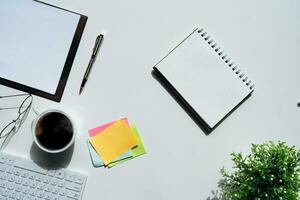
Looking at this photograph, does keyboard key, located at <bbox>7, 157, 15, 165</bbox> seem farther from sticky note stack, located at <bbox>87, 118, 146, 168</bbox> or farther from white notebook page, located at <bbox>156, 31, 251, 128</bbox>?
white notebook page, located at <bbox>156, 31, 251, 128</bbox>

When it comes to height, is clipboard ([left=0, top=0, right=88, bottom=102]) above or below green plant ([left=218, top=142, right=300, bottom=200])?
above

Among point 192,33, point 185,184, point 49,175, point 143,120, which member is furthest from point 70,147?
point 192,33

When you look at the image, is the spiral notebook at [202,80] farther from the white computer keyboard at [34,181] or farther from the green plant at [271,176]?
the white computer keyboard at [34,181]

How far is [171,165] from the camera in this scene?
0.98 m

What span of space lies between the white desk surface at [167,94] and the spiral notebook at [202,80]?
3cm

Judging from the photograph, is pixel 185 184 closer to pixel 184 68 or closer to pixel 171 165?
Answer: pixel 171 165

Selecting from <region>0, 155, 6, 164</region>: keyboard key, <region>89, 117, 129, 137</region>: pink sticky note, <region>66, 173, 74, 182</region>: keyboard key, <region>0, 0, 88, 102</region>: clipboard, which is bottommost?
<region>66, 173, 74, 182</region>: keyboard key

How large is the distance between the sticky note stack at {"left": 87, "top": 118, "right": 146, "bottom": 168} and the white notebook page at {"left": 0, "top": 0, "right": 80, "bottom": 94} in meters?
0.16

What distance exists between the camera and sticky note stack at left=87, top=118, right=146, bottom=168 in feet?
3.14

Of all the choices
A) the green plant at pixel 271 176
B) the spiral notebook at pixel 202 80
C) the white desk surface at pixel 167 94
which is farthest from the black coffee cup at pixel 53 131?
the green plant at pixel 271 176

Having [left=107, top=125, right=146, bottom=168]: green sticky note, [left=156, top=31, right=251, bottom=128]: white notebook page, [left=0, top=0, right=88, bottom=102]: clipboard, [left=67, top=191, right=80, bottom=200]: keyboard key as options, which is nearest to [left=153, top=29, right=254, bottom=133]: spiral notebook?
[left=156, top=31, right=251, bottom=128]: white notebook page

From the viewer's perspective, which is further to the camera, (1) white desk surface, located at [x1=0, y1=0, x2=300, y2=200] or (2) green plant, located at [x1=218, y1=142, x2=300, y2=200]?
(1) white desk surface, located at [x1=0, y1=0, x2=300, y2=200]

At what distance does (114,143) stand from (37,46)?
1.01 feet

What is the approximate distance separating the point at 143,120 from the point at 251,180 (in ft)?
0.98
